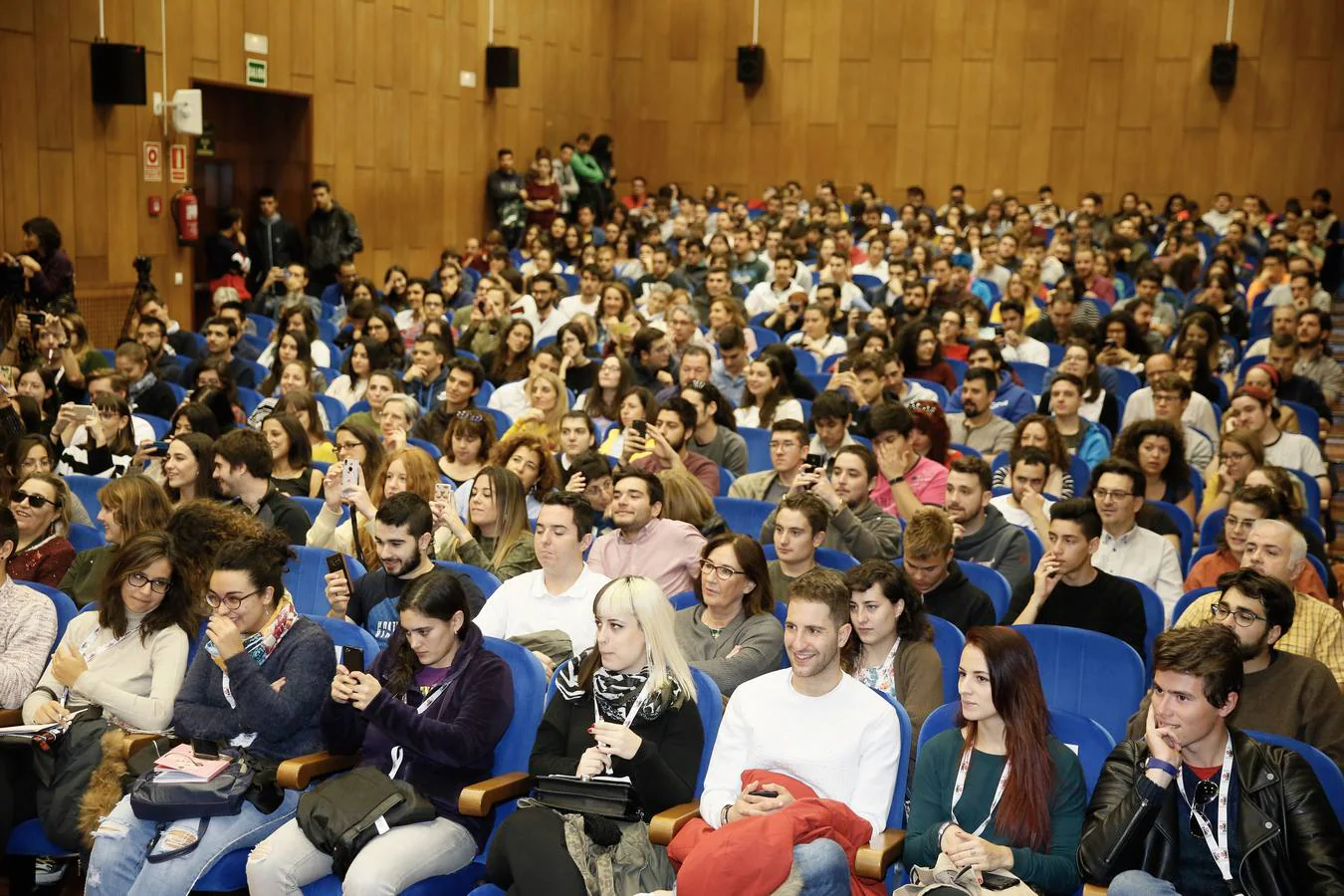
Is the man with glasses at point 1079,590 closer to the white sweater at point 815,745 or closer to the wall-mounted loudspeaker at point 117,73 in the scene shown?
the white sweater at point 815,745

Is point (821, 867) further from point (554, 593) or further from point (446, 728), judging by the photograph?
point (554, 593)

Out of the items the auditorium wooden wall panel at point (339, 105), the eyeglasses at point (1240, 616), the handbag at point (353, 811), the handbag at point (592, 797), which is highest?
the auditorium wooden wall panel at point (339, 105)

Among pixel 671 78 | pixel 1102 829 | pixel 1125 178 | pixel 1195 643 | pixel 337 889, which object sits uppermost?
pixel 671 78

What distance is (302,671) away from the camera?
3404 millimetres

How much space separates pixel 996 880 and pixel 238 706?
1.82 meters

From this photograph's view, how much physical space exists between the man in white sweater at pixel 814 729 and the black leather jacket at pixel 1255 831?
1.53 feet

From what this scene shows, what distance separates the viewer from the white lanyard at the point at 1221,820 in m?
2.71

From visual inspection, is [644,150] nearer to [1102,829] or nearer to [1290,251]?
[1290,251]

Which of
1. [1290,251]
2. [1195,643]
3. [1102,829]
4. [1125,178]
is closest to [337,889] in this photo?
[1102,829]

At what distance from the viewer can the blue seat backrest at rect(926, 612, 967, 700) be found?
3.63 metres

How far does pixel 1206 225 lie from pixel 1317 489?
8696 mm

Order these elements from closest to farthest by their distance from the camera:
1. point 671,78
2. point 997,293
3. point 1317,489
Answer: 1. point 1317,489
2. point 997,293
3. point 671,78

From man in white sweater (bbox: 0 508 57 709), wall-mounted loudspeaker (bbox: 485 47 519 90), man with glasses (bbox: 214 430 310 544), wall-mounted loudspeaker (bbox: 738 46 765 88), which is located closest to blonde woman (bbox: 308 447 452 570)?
man with glasses (bbox: 214 430 310 544)

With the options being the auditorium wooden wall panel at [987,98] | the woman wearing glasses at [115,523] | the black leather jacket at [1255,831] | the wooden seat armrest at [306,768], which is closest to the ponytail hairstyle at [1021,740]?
the black leather jacket at [1255,831]
